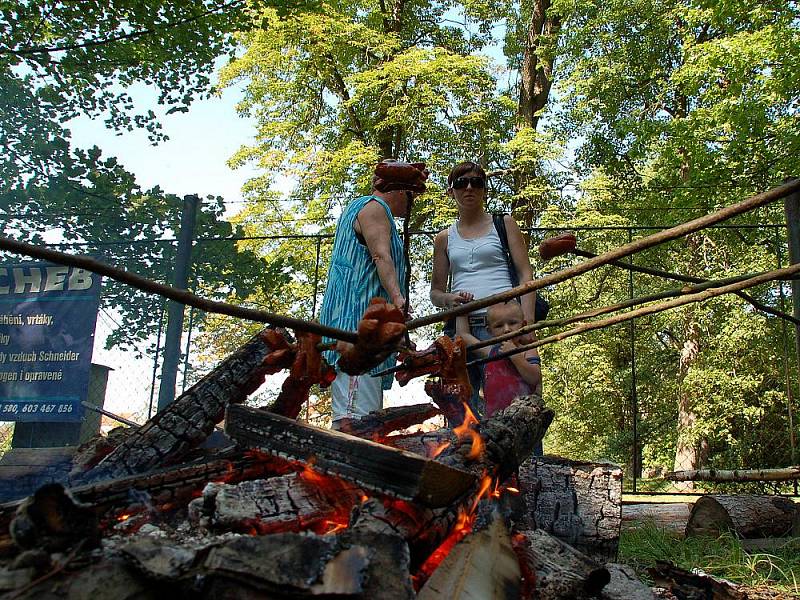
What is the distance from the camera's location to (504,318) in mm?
3395

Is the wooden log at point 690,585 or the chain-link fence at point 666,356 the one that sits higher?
the chain-link fence at point 666,356

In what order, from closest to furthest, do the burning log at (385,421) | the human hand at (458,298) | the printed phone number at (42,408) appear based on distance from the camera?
the burning log at (385,421) < the human hand at (458,298) < the printed phone number at (42,408)

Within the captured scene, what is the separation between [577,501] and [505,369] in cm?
80

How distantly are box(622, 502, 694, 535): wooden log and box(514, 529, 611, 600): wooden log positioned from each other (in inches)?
101

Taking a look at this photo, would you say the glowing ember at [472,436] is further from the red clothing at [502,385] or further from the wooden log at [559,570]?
the red clothing at [502,385]

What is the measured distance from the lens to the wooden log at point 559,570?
2092 millimetres

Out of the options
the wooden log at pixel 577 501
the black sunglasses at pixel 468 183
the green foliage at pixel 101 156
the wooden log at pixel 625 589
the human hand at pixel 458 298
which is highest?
the green foliage at pixel 101 156

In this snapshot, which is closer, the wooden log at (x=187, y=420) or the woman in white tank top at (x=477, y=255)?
the wooden log at (x=187, y=420)

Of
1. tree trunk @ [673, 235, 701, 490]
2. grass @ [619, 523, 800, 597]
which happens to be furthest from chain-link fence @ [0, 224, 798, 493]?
grass @ [619, 523, 800, 597]

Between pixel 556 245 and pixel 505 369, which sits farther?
pixel 505 369

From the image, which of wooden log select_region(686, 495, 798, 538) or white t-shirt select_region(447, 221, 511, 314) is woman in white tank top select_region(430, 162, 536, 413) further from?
wooden log select_region(686, 495, 798, 538)

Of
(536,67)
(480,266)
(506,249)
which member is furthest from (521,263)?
(536,67)

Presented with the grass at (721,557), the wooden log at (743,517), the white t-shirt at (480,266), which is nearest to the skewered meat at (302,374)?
the white t-shirt at (480,266)

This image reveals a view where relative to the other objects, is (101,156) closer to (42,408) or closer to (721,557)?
(42,408)
